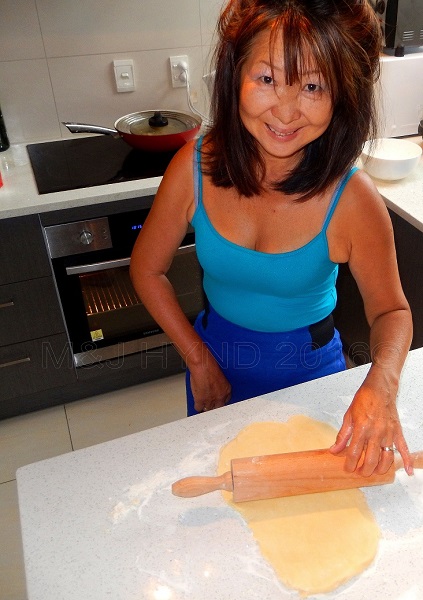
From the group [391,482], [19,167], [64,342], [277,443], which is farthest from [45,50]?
[391,482]

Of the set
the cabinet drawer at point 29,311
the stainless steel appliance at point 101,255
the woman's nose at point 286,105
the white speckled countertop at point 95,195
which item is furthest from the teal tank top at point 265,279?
the cabinet drawer at point 29,311

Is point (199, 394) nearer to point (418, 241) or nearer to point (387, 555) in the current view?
point (387, 555)

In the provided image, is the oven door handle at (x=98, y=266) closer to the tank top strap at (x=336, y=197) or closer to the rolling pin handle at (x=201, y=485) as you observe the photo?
the tank top strap at (x=336, y=197)

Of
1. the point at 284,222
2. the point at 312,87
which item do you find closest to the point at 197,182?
the point at 284,222

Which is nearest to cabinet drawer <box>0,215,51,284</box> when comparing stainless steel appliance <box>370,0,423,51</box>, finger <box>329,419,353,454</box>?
finger <box>329,419,353,454</box>

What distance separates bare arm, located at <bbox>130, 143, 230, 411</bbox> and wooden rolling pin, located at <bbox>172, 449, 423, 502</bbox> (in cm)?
39

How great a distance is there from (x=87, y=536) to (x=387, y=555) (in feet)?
1.28

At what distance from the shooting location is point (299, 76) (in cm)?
80

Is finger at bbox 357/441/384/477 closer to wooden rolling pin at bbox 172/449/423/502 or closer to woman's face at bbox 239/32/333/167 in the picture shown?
wooden rolling pin at bbox 172/449/423/502

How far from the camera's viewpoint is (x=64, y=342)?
6.23ft

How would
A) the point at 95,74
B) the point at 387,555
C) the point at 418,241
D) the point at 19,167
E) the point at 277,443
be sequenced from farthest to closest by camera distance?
the point at 95,74 → the point at 19,167 → the point at 418,241 → the point at 277,443 → the point at 387,555

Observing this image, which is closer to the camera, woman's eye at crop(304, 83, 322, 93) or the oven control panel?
woman's eye at crop(304, 83, 322, 93)

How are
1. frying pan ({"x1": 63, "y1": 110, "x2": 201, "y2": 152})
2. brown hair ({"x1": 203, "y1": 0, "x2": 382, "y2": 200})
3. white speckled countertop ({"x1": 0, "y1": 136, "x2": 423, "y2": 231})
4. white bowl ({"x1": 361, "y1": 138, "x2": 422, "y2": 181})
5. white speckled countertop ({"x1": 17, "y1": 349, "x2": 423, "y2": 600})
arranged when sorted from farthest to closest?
1. frying pan ({"x1": 63, "y1": 110, "x2": 201, "y2": 152})
2. white bowl ({"x1": 361, "y1": 138, "x2": 422, "y2": 181})
3. white speckled countertop ({"x1": 0, "y1": 136, "x2": 423, "y2": 231})
4. brown hair ({"x1": 203, "y1": 0, "x2": 382, "y2": 200})
5. white speckled countertop ({"x1": 17, "y1": 349, "x2": 423, "y2": 600})

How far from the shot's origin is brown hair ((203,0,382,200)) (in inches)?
31.2
